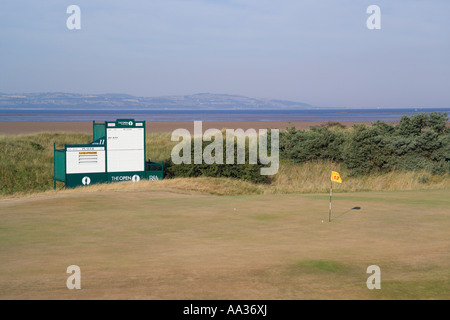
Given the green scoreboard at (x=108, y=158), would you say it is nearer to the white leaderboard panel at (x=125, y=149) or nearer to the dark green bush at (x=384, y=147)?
the white leaderboard panel at (x=125, y=149)

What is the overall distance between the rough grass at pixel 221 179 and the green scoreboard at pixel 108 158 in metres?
1.95

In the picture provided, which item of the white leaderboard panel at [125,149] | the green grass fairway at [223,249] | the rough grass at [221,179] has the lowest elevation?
the rough grass at [221,179]

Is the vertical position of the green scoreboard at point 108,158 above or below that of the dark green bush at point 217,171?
above

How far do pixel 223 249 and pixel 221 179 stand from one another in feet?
54.3

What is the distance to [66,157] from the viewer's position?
22859 millimetres

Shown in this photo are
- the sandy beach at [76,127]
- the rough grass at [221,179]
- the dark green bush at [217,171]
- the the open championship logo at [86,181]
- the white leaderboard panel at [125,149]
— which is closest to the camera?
the rough grass at [221,179]

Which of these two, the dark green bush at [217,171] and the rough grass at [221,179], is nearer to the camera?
the rough grass at [221,179]

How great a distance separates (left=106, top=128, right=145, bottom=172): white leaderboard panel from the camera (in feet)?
78.1

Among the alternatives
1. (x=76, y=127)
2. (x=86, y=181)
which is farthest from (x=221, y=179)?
(x=76, y=127)

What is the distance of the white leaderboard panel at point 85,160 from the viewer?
23047 mm

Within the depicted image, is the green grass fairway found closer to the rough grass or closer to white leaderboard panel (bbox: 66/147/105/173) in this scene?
the rough grass

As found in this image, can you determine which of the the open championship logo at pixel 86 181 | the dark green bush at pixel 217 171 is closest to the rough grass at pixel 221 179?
the dark green bush at pixel 217 171
